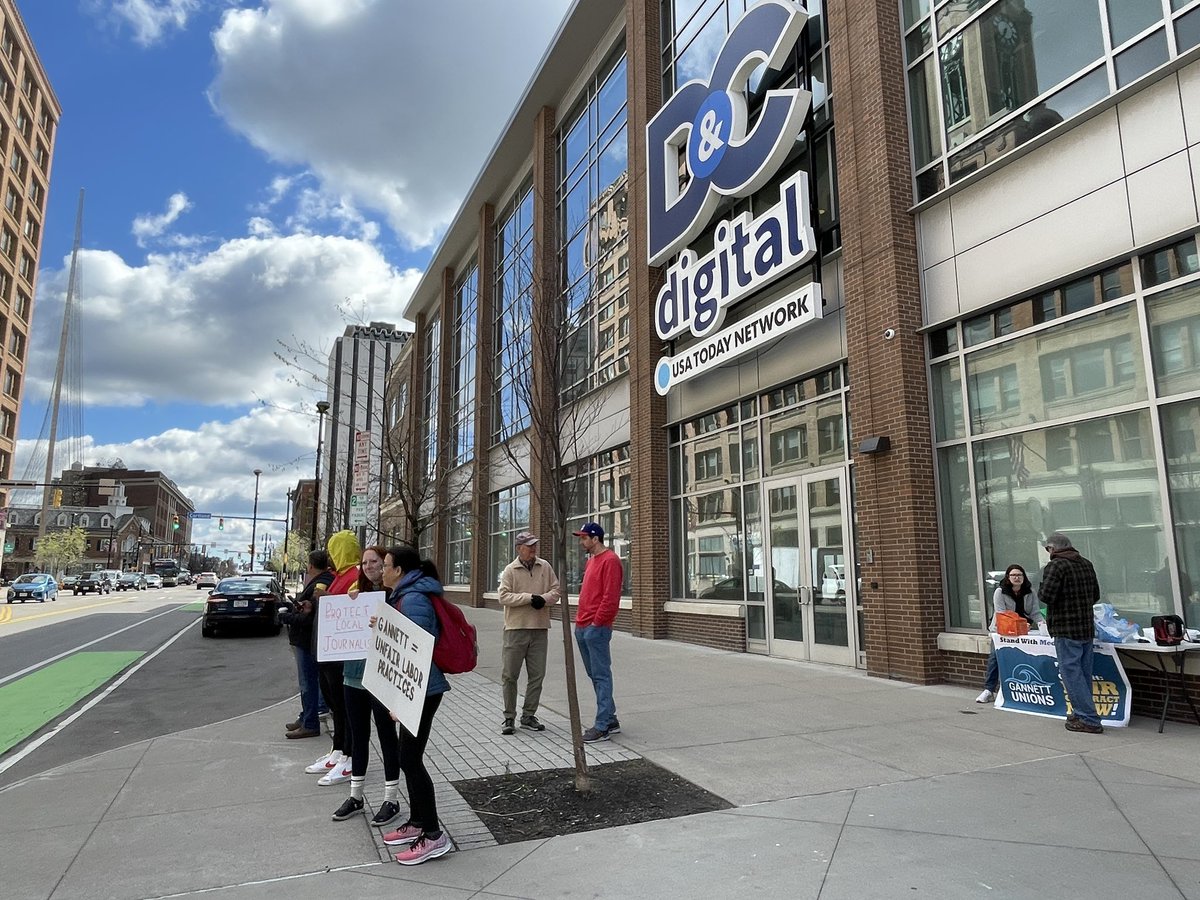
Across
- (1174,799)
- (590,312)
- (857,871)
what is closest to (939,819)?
(857,871)

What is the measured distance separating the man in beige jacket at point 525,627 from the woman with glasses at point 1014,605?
453 cm

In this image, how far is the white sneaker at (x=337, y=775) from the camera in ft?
18.3

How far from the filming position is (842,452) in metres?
11.2

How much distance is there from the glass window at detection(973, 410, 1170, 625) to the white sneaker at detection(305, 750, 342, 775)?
7.21m

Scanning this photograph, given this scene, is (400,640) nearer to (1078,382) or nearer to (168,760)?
(168,760)

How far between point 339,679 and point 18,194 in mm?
65843

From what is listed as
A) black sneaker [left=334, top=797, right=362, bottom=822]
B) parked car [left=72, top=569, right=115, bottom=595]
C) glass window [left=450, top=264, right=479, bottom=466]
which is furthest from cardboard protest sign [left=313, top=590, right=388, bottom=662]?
parked car [left=72, top=569, right=115, bottom=595]

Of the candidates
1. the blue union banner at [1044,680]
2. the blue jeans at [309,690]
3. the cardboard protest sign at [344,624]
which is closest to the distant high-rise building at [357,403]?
the blue jeans at [309,690]

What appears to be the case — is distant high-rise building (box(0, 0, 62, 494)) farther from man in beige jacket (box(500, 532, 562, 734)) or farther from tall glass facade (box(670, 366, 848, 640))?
man in beige jacket (box(500, 532, 562, 734))

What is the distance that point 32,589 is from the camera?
133 feet

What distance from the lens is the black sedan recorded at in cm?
1895

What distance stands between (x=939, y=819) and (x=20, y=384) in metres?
Result: 69.2

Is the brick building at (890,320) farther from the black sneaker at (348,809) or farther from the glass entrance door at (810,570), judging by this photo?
the black sneaker at (348,809)

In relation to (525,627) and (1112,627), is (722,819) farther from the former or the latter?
(1112,627)
